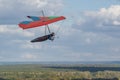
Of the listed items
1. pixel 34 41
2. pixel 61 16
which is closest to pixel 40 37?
pixel 34 41

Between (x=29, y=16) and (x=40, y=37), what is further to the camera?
(x=29, y=16)

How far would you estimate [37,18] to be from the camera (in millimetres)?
98375

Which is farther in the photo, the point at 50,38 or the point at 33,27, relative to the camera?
the point at 50,38

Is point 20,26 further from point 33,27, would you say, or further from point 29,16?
point 29,16

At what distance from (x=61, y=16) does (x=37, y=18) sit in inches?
312

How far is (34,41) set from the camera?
88375 millimetres

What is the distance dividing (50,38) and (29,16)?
34.3ft

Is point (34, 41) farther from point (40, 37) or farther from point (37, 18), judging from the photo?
point (37, 18)

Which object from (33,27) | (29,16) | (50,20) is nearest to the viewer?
(33,27)

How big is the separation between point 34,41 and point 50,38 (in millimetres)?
4361

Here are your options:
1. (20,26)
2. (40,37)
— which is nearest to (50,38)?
(40,37)

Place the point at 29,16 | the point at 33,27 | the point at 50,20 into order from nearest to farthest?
the point at 33,27
the point at 50,20
the point at 29,16

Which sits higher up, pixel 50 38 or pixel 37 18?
pixel 37 18

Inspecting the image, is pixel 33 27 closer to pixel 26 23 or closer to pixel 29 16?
pixel 26 23
